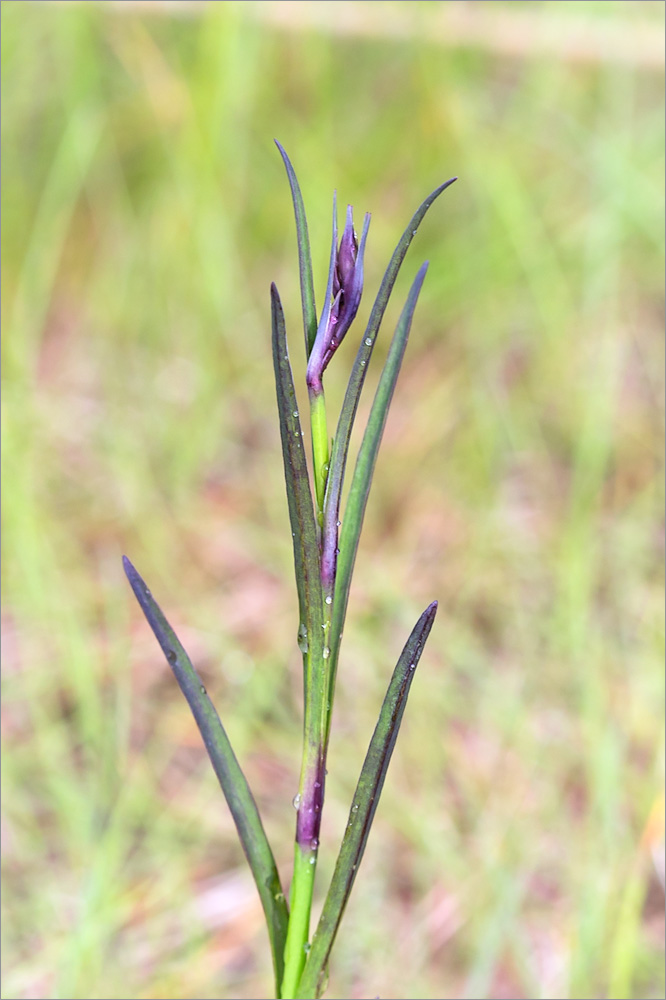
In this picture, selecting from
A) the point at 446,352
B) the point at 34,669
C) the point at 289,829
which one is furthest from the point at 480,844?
the point at 446,352

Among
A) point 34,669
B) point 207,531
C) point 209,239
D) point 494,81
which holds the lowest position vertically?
point 34,669

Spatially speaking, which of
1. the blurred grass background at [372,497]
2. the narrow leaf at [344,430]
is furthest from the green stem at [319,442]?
the blurred grass background at [372,497]

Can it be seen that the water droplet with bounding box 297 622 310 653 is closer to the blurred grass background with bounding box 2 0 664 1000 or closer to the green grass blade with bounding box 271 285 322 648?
the green grass blade with bounding box 271 285 322 648

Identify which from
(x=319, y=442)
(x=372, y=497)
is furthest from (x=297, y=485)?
(x=372, y=497)

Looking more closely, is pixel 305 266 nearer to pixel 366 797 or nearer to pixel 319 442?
pixel 319 442

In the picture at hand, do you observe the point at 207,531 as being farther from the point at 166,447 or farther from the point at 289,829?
the point at 289,829

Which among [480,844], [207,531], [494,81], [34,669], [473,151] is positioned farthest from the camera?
[494,81]
